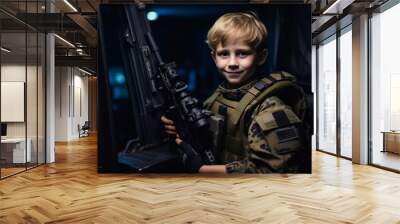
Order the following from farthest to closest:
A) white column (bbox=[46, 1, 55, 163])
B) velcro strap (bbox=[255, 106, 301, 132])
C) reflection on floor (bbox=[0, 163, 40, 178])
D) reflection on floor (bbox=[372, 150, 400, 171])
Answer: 1. white column (bbox=[46, 1, 55, 163])
2. reflection on floor (bbox=[372, 150, 400, 171])
3. reflection on floor (bbox=[0, 163, 40, 178])
4. velcro strap (bbox=[255, 106, 301, 132])

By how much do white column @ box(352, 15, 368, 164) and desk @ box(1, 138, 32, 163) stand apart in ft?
22.7

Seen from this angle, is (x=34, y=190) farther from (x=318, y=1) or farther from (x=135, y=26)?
(x=318, y=1)

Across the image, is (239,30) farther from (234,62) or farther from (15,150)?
(15,150)

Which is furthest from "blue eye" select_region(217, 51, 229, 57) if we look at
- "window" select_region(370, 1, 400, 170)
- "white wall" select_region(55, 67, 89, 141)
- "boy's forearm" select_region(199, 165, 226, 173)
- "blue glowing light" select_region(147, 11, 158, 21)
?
"white wall" select_region(55, 67, 89, 141)

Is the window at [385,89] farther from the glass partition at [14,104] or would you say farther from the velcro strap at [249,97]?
the glass partition at [14,104]

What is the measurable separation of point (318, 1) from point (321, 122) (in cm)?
476

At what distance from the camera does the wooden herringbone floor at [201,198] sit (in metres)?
4.25

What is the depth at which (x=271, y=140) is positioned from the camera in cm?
661

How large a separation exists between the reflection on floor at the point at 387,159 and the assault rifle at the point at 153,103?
3.70 meters

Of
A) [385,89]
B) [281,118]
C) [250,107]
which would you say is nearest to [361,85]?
[385,89]

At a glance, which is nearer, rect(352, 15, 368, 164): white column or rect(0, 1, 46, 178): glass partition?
rect(0, 1, 46, 178): glass partition

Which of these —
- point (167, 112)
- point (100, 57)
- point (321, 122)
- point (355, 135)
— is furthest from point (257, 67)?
point (321, 122)

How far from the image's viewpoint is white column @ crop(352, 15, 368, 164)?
8.49m

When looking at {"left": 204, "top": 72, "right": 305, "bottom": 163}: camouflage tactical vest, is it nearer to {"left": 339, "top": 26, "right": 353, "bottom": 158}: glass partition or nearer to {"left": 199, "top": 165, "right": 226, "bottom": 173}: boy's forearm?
{"left": 199, "top": 165, "right": 226, "bottom": 173}: boy's forearm
